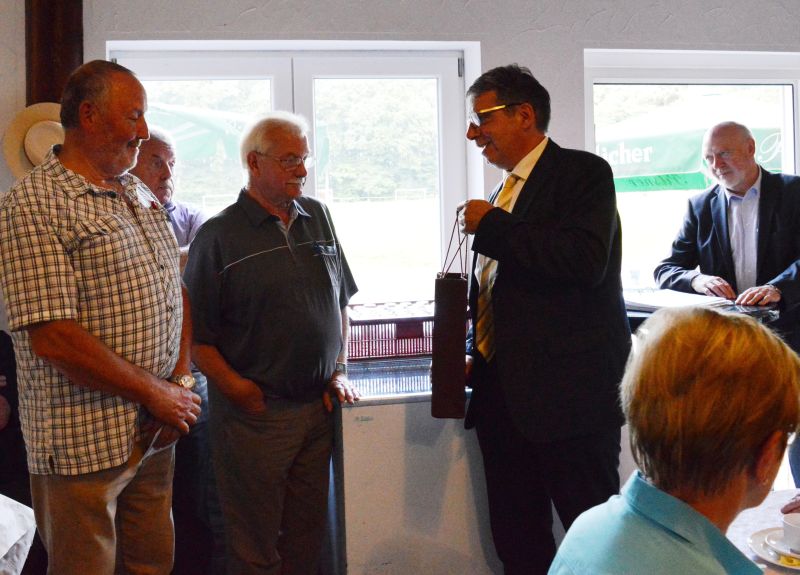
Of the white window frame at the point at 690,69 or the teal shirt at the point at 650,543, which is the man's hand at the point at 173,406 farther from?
the white window frame at the point at 690,69

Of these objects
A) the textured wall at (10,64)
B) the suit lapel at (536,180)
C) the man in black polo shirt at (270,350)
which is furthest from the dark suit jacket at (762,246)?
the textured wall at (10,64)

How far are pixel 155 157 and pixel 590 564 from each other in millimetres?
2153

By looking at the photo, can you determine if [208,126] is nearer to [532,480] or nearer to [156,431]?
[156,431]

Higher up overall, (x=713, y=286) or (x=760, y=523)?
(x=713, y=286)

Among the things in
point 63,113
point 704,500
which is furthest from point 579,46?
point 704,500

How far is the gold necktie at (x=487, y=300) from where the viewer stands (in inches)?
80.7

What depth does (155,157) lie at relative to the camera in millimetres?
2641

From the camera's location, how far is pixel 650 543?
863 mm

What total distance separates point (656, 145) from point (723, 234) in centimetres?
73

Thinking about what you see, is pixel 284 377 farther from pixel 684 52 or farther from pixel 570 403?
pixel 684 52

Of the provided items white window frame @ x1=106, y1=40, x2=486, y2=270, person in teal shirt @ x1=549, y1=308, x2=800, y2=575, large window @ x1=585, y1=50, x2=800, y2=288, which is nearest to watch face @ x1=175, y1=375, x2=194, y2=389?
person in teal shirt @ x1=549, y1=308, x2=800, y2=575

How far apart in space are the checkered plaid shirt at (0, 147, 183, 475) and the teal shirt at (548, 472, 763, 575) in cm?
110

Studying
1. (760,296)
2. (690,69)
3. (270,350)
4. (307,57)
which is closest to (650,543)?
(270,350)

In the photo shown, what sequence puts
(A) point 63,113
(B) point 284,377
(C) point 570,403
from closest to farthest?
(A) point 63,113, (C) point 570,403, (B) point 284,377
